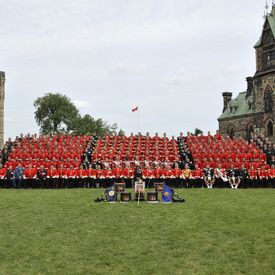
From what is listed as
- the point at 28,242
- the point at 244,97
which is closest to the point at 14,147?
the point at 28,242

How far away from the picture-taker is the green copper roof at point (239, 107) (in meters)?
51.8

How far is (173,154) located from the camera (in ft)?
81.5

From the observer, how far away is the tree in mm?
68000

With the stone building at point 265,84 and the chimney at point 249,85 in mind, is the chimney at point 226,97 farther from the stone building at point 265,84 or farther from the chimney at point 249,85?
the stone building at point 265,84

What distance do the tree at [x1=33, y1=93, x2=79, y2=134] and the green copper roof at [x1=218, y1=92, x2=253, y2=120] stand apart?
30777mm

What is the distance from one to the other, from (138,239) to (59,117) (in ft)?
202

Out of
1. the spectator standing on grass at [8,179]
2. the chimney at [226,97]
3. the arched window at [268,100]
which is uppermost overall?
the chimney at [226,97]

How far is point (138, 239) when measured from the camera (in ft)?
26.2

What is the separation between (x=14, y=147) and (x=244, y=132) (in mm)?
35568

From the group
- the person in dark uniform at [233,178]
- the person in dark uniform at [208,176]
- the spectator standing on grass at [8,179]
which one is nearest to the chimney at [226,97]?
the person in dark uniform at [233,178]

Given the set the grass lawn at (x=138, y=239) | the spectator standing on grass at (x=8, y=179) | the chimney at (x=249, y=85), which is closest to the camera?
the grass lawn at (x=138, y=239)

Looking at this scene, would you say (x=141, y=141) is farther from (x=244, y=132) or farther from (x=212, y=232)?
(x=244, y=132)

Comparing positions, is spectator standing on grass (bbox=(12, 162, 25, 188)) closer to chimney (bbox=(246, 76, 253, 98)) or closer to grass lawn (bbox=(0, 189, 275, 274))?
grass lawn (bbox=(0, 189, 275, 274))

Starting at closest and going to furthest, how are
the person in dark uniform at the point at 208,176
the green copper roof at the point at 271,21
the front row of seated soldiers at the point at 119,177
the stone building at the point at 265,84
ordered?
the front row of seated soldiers at the point at 119,177, the person in dark uniform at the point at 208,176, the stone building at the point at 265,84, the green copper roof at the point at 271,21
